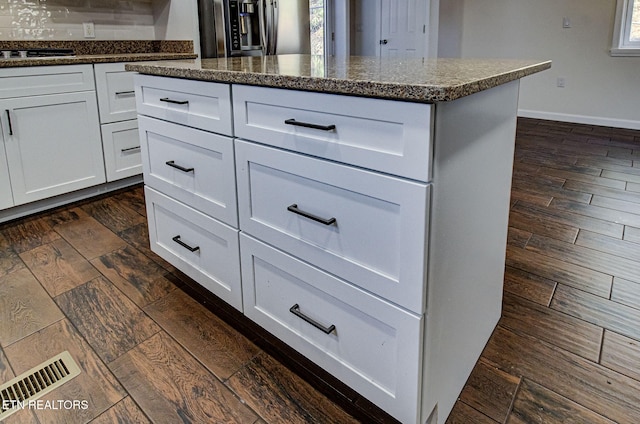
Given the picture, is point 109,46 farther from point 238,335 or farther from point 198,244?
point 238,335

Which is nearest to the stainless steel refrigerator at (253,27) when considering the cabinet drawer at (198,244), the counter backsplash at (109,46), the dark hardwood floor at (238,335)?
the counter backsplash at (109,46)

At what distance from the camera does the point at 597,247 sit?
7.32 feet

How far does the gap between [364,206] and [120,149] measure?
246 cm

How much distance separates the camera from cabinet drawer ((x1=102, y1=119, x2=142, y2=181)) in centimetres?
293

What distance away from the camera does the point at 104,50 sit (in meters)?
3.33

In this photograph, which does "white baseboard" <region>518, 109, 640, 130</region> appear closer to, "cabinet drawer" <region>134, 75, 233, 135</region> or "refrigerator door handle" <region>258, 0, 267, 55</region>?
"refrigerator door handle" <region>258, 0, 267, 55</region>

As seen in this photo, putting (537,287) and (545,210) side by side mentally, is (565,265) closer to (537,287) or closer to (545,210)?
(537,287)

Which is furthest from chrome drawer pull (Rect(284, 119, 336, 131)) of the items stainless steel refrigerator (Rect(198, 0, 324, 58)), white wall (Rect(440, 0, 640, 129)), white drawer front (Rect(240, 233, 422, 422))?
white wall (Rect(440, 0, 640, 129))

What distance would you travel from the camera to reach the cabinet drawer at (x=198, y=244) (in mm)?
1527

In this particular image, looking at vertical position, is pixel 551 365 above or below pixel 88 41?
below

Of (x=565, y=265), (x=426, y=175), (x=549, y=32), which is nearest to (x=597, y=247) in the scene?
(x=565, y=265)

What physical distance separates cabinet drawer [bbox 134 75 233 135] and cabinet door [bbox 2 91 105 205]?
Answer: 114 cm

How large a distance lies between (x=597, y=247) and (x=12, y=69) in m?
3.10

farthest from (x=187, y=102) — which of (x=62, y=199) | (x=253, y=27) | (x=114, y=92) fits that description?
(x=253, y=27)
